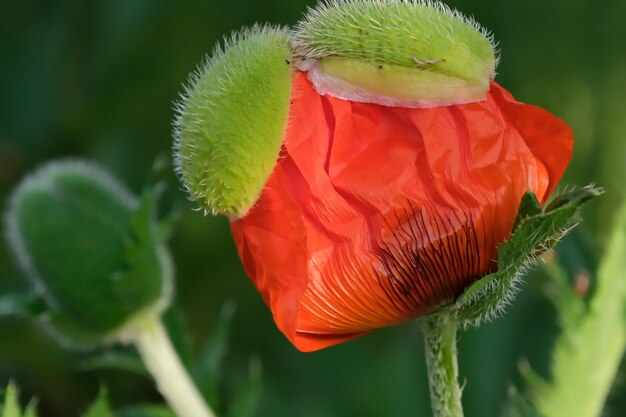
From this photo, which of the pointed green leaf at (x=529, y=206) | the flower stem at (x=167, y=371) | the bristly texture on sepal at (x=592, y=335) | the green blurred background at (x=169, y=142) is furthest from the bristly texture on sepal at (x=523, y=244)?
the green blurred background at (x=169, y=142)

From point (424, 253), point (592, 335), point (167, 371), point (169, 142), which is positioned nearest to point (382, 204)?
point (424, 253)

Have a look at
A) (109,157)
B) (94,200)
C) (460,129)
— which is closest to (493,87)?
(460,129)

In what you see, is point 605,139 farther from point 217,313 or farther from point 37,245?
point 37,245

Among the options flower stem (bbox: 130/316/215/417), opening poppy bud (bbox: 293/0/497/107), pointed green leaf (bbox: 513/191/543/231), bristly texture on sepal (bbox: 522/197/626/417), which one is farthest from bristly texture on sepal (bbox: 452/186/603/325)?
flower stem (bbox: 130/316/215/417)

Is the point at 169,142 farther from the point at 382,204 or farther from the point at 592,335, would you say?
the point at 382,204

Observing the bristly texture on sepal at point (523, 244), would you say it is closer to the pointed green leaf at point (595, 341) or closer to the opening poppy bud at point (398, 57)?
the opening poppy bud at point (398, 57)

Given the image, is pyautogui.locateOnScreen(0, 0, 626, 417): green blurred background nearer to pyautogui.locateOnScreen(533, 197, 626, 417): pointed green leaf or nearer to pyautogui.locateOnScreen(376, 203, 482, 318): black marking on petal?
pyautogui.locateOnScreen(533, 197, 626, 417): pointed green leaf
